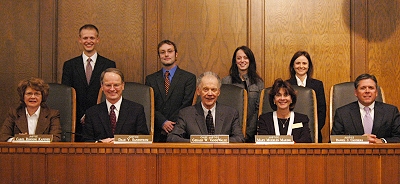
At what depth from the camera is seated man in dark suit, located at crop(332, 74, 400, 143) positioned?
11.9ft

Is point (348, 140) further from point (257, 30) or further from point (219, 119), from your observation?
point (257, 30)

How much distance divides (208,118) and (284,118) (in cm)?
54

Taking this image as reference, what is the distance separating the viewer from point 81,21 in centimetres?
489

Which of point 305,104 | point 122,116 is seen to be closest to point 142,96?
point 122,116

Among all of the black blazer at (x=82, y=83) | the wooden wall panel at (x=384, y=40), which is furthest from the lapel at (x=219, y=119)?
the wooden wall panel at (x=384, y=40)

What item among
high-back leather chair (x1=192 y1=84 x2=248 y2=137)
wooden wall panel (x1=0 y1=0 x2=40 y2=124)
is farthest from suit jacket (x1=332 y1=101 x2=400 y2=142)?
wooden wall panel (x1=0 y1=0 x2=40 y2=124)

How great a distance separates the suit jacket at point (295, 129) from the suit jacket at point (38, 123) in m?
1.41

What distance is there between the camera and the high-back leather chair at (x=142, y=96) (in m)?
4.00

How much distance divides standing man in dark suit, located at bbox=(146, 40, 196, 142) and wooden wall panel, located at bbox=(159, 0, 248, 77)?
61 cm

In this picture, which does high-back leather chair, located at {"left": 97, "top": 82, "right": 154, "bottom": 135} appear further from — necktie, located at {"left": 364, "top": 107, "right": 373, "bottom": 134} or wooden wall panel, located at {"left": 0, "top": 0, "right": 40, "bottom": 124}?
necktie, located at {"left": 364, "top": 107, "right": 373, "bottom": 134}

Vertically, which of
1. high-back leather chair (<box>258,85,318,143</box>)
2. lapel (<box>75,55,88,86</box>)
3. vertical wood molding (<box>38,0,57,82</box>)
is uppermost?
vertical wood molding (<box>38,0,57,82</box>)

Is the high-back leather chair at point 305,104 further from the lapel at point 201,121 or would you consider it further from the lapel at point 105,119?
the lapel at point 105,119

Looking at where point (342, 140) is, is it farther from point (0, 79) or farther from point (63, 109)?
point (0, 79)

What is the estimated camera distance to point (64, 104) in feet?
13.1
